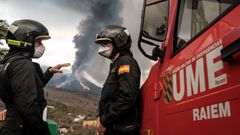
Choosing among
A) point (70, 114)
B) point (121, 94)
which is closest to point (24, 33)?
point (121, 94)

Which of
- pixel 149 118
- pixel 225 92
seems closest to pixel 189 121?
pixel 225 92

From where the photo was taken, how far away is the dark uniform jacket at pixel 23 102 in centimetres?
327

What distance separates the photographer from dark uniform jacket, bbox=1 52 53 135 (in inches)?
129

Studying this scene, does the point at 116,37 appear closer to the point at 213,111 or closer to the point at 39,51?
the point at 39,51

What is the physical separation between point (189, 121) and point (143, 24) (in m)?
1.19

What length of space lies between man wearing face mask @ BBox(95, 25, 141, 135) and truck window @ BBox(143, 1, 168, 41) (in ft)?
1.53

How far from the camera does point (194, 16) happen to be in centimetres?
268

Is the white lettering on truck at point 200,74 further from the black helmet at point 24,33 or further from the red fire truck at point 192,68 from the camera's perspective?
the black helmet at point 24,33

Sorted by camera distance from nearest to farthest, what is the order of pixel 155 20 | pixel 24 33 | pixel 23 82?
pixel 155 20
pixel 23 82
pixel 24 33

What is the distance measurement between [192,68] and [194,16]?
1.73 ft

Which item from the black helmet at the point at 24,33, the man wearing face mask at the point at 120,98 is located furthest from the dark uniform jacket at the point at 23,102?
the man wearing face mask at the point at 120,98

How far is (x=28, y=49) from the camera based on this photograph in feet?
12.0

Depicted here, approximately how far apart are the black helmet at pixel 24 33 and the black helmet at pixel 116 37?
63 cm

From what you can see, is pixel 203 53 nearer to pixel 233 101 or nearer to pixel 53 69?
pixel 233 101
